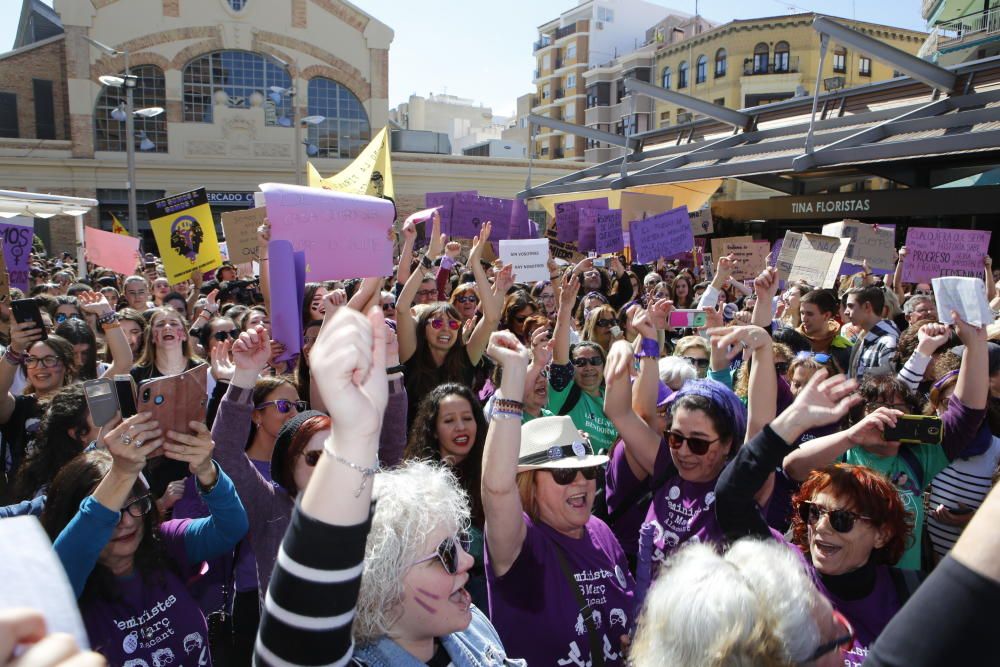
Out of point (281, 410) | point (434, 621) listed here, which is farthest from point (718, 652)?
point (281, 410)

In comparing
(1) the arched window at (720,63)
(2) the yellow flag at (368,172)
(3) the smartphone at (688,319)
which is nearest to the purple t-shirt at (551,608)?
(3) the smartphone at (688,319)

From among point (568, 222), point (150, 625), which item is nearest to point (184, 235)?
point (568, 222)

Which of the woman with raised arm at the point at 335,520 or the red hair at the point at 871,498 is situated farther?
the red hair at the point at 871,498

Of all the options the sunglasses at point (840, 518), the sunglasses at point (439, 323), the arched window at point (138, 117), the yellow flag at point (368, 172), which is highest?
the arched window at point (138, 117)

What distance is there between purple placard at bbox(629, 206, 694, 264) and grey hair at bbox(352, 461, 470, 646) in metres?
7.58

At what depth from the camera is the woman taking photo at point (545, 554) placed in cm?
233

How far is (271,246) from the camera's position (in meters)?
3.14

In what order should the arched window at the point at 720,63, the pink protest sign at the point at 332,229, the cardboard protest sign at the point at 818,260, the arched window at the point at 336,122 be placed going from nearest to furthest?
the pink protest sign at the point at 332,229 → the cardboard protest sign at the point at 818,260 → the arched window at the point at 336,122 → the arched window at the point at 720,63

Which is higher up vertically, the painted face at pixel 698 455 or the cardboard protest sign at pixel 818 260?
the cardboard protest sign at pixel 818 260

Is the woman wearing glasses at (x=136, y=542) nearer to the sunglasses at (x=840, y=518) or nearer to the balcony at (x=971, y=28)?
the sunglasses at (x=840, y=518)

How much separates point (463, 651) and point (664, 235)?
7.82 m

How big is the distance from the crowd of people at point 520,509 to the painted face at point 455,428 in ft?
0.04

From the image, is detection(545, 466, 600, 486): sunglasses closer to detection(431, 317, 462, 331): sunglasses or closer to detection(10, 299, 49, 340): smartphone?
detection(431, 317, 462, 331): sunglasses

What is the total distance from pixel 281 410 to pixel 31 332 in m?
1.99
